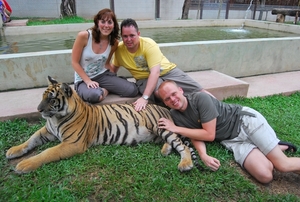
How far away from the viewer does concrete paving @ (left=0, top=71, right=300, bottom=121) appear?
3297 millimetres

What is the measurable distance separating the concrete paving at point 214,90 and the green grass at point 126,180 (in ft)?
1.56

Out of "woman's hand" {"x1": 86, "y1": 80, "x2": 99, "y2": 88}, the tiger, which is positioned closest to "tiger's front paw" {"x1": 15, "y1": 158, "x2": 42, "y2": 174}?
the tiger

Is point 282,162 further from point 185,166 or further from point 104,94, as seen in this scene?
point 104,94

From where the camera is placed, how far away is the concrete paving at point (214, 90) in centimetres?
330

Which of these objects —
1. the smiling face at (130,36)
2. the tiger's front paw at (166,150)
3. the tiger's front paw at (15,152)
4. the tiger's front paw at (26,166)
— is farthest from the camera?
the smiling face at (130,36)

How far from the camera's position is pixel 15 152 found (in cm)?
264

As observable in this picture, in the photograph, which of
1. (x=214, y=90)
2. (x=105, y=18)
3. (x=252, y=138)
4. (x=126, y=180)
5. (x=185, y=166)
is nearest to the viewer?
(x=126, y=180)

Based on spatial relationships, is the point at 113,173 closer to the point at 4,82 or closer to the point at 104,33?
the point at 104,33

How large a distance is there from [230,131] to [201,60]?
261 centimetres

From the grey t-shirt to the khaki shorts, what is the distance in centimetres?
8

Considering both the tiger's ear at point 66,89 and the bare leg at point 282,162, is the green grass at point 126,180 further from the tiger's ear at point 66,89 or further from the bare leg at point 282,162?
the tiger's ear at point 66,89

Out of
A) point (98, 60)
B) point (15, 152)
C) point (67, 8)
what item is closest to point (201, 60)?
point (98, 60)

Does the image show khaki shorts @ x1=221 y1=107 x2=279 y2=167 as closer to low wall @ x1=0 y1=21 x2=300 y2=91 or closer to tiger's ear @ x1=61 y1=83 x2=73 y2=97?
tiger's ear @ x1=61 y1=83 x2=73 y2=97

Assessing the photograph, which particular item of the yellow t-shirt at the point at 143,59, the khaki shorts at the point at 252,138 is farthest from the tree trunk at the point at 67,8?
the khaki shorts at the point at 252,138
